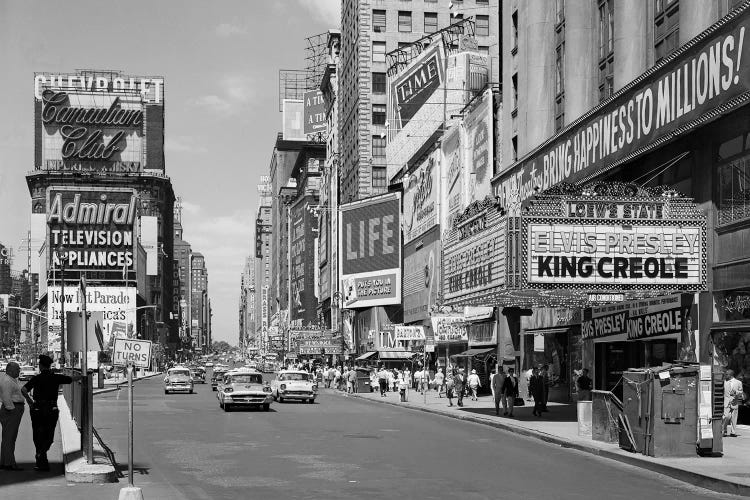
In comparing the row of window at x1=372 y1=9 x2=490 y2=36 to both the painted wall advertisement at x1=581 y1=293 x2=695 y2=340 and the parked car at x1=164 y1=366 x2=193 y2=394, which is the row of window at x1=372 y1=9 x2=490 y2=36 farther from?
the painted wall advertisement at x1=581 y1=293 x2=695 y2=340

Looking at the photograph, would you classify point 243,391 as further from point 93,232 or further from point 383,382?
point 93,232

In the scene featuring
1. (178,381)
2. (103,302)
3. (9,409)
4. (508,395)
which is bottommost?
(178,381)

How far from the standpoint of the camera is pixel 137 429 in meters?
30.9

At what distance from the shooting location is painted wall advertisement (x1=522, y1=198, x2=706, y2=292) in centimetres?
3045

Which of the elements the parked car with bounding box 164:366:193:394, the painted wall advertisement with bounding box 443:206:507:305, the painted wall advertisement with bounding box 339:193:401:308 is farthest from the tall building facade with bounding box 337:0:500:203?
the painted wall advertisement with bounding box 443:206:507:305

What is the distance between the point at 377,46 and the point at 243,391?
78.4 metres

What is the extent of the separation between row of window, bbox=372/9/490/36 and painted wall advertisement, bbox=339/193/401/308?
18.7 metres

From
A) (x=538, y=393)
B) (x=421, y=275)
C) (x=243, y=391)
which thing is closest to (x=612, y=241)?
(x=538, y=393)

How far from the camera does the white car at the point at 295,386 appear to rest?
168 ft

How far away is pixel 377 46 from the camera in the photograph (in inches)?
4525

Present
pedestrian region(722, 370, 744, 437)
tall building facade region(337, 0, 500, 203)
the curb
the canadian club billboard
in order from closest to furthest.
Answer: the curb, pedestrian region(722, 370, 744, 437), the canadian club billboard, tall building facade region(337, 0, 500, 203)

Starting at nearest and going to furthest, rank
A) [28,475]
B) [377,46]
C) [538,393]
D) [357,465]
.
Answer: [28,475] → [357,465] → [538,393] → [377,46]

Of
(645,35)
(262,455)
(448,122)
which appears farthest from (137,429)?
(448,122)

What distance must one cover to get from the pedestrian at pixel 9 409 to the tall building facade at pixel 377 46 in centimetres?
8950
